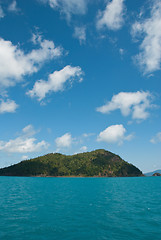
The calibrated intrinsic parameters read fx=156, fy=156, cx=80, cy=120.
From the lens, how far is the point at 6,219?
106 feet

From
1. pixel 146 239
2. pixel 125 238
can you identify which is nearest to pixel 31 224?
pixel 125 238

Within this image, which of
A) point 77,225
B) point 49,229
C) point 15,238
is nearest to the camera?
A: point 15,238

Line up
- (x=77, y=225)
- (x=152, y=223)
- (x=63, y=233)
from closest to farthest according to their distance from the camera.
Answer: (x=63, y=233)
(x=77, y=225)
(x=152, y=223)

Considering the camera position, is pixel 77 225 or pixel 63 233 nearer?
pixel 63 233

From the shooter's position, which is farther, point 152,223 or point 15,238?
point 152,223

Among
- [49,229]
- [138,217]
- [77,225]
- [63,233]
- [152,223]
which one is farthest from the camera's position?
[138,217]

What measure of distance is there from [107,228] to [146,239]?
22.3 ft

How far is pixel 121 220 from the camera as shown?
107 ft

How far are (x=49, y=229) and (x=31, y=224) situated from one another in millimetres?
4742

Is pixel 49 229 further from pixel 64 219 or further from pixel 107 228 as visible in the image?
pixel 107 228

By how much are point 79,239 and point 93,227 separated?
5983 millimetres

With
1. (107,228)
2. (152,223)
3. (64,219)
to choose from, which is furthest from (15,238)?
(152,223)

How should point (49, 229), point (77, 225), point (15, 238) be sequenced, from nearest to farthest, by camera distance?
point (15, 238), point (49, 229), point (77, 225)

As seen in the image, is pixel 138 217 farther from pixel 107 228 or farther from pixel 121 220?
pixel 107 228
